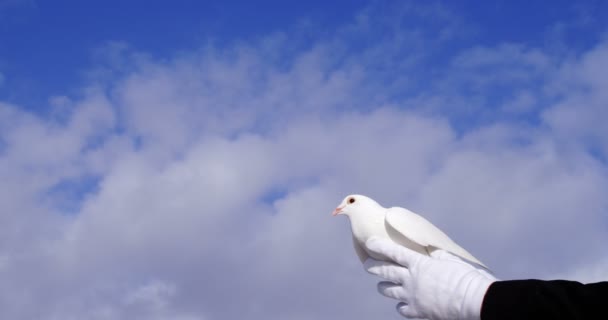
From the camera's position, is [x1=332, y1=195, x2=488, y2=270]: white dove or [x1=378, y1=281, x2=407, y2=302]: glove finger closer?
[x1=378, y1=281, x2=407, y2=302]: glove finger

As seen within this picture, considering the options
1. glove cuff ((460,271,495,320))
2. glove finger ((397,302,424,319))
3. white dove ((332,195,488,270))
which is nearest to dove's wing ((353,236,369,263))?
white dove ((332,195,488,270))

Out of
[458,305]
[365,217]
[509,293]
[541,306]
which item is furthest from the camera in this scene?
[365,217]

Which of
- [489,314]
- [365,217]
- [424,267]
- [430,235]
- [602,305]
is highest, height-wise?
[365,217]

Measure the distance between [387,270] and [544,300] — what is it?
5.50ft

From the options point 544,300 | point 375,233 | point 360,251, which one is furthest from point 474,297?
point 360,251

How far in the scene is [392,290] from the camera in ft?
14.7

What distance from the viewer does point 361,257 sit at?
5285mm

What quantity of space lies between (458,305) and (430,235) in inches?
52.5

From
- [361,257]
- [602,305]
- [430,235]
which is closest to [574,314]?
[602,305]

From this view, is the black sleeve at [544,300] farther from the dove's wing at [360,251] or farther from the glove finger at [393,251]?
the dove's wing at [360,251]

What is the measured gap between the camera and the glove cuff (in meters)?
3.55

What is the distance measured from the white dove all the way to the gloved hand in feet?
0.56

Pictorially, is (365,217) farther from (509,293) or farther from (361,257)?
(509,293)

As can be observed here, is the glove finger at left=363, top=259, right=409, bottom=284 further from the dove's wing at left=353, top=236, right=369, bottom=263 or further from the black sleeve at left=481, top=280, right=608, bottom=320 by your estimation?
the black sleeve at left=481, top=280, right=608, bottom=320
